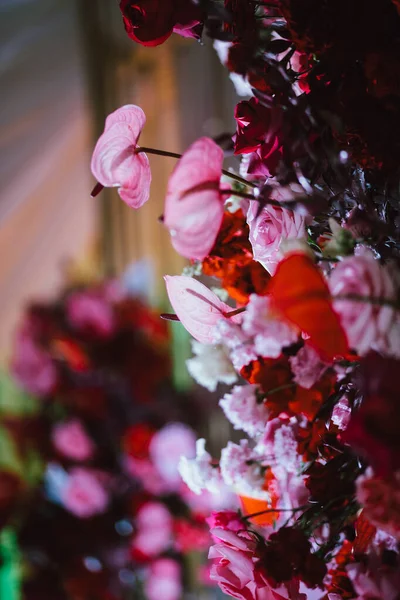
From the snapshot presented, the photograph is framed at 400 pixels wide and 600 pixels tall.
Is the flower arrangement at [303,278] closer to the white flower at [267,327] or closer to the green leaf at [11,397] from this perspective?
the white flower at [267,327]

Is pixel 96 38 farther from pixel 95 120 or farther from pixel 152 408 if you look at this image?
pixel 152 408

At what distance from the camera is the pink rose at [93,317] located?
5.00 feet

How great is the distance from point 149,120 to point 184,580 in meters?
1.33

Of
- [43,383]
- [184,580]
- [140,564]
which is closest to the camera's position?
[140,564]

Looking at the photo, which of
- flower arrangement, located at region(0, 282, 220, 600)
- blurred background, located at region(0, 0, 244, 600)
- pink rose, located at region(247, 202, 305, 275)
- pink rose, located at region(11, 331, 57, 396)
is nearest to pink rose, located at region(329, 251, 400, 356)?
pink rose, located at region(247, 202, 305, 275)

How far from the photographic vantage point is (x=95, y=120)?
79.4 inches

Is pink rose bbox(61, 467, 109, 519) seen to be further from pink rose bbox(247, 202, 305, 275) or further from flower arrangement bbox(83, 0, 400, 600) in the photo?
pink rose bbox(247, 202, 305, 275)

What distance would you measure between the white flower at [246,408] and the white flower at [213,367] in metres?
0.06

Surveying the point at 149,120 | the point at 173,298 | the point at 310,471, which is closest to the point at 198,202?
the point at 173,298

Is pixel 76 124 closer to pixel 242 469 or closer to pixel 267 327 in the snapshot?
pixel 242 469

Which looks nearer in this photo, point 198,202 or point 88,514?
point 198,202

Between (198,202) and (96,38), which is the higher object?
(198,202)

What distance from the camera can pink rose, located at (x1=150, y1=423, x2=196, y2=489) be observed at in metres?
1.37

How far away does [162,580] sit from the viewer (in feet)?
4.68
